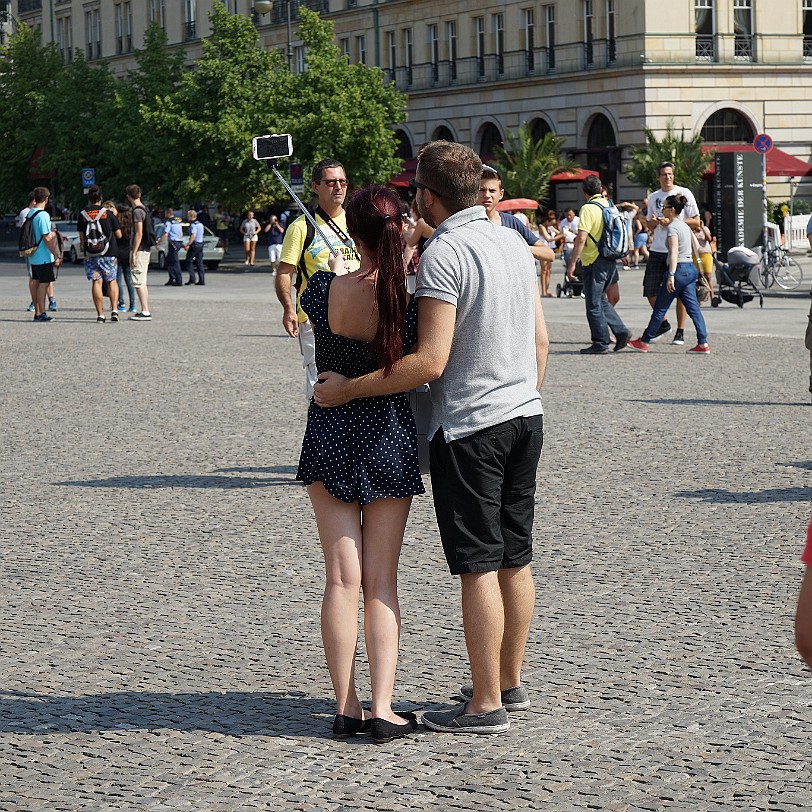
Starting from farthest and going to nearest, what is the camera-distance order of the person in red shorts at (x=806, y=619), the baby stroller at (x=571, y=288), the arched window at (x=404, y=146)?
the arched window at (x=404, y=146) < the baby stroller at (x=571, y=288) < the person in red shorts at (x=806, y=619)

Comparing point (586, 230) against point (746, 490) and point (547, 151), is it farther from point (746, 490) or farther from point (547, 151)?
point (547, 151)

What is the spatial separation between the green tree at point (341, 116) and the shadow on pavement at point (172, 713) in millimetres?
39696

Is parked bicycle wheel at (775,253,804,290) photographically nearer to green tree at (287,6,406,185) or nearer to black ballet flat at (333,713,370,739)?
green tree at (287,6,406,185)

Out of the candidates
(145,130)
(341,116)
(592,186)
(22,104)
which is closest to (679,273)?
(592,186)

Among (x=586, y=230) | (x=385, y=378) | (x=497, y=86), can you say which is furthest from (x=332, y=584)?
(x=497, y=86)

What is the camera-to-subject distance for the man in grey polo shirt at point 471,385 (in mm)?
4770

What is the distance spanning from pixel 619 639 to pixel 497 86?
53.3 m

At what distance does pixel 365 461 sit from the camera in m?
4.88

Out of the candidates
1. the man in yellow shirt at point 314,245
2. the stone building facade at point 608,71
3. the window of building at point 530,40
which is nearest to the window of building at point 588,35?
the stone building facade at point 608,71

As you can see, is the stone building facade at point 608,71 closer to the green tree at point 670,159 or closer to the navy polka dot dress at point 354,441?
the green tree at point 670,159

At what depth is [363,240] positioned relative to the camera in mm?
4832

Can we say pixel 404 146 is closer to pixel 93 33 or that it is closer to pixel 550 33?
pixel 550 33

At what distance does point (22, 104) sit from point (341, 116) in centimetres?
2567

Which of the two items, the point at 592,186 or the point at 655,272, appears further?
the point at 655,272
